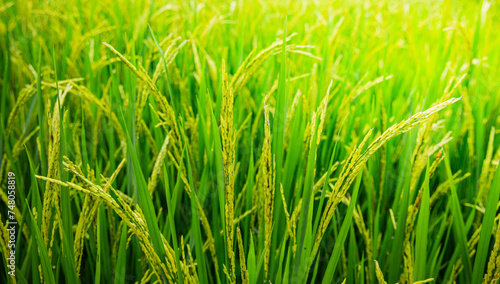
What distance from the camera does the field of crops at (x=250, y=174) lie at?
616 millimetres

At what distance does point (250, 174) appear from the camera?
82 cm

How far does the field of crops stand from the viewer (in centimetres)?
62

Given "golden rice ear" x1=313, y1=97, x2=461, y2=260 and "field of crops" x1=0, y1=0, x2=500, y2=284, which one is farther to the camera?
"field of crops" x1=0, y1=0, x2=500, y2=284

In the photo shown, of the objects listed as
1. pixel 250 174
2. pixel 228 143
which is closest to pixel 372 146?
pixel 228 143

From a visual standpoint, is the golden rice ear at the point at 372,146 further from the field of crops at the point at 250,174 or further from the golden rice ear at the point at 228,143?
the golden rice ear at the point at 228,143

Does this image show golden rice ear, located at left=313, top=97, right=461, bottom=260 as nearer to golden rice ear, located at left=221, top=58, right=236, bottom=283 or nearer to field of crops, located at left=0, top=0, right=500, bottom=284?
field of crops, located at left=0, top=0, right=500, bottom=284

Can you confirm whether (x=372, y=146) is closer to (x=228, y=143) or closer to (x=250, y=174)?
(x=228, y=143)

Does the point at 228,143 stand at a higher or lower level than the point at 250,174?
higher

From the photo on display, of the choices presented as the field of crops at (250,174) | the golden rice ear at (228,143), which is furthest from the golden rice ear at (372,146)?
the golden rice ear at (228,143)

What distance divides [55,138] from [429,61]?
1438 mm

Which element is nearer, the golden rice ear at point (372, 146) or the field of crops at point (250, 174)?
the golden rice ear at point (372, 146)

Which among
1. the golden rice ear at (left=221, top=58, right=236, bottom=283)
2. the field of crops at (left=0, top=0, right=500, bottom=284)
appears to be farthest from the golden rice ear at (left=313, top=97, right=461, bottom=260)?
the golden rice ear at (left=221, top=58, right=236, bottom=283)

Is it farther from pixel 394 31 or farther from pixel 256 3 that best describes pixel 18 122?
pixel 256 3

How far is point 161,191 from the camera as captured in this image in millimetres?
1033
